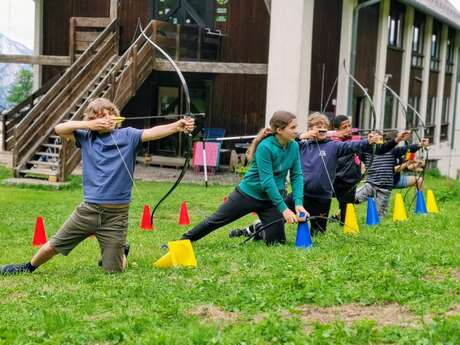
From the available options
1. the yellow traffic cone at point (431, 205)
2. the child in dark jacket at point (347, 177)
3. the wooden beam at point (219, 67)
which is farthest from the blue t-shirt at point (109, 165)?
the wooden beam at point (219, 67)

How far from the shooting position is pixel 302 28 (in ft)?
52.6

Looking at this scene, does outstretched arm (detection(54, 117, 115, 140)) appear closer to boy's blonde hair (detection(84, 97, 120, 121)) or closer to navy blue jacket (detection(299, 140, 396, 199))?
boy's blonde hair (detection(84, 97, 120, 121))

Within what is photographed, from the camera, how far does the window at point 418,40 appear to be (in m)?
25.8

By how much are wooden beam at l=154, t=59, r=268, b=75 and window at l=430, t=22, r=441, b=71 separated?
42.5 ft

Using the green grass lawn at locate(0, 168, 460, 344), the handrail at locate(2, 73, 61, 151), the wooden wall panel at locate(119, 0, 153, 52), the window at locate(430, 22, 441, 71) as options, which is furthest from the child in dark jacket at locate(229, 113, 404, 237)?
the window at locate(430, 22, 441, 71)

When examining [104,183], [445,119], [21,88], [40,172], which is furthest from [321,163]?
[21,88]

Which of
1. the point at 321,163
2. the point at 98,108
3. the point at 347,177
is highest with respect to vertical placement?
the point at 98,108

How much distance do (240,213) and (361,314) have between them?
280cm

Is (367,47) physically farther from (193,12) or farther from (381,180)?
(381,180)

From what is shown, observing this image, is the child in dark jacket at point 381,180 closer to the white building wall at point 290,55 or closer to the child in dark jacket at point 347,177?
the child in dark jacket at point 347,177

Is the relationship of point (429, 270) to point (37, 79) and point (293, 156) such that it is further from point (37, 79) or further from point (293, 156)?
point (37, 79)

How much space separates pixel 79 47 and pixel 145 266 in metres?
12.6

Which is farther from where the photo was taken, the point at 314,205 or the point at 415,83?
the point at 415,83

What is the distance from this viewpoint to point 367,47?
21016 mm
